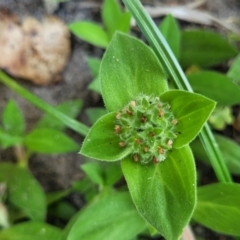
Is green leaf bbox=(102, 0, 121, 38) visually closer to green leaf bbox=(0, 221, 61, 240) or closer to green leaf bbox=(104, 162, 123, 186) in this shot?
green leaf bbox=(104, 162, 123, 186)

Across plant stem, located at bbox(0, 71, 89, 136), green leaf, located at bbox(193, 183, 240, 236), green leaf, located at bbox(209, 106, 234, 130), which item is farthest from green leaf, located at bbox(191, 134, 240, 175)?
plant stem, located at bbox(0, 71, 89, 136)

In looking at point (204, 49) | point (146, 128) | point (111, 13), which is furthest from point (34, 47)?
point (146, 128)

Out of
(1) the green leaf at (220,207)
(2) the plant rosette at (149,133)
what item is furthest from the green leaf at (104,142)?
(1) the green leaf at (220,207)

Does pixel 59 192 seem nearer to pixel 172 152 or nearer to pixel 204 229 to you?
pixel 204 229

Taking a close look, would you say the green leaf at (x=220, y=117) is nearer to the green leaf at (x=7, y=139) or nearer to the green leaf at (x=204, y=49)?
the green leaf at (x=204, y=49)

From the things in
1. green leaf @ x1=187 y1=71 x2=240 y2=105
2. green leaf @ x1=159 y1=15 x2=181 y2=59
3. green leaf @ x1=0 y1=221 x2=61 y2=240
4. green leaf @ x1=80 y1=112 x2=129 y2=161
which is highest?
green leaf @ x1=80 y1=112 x2=129 y2=161
